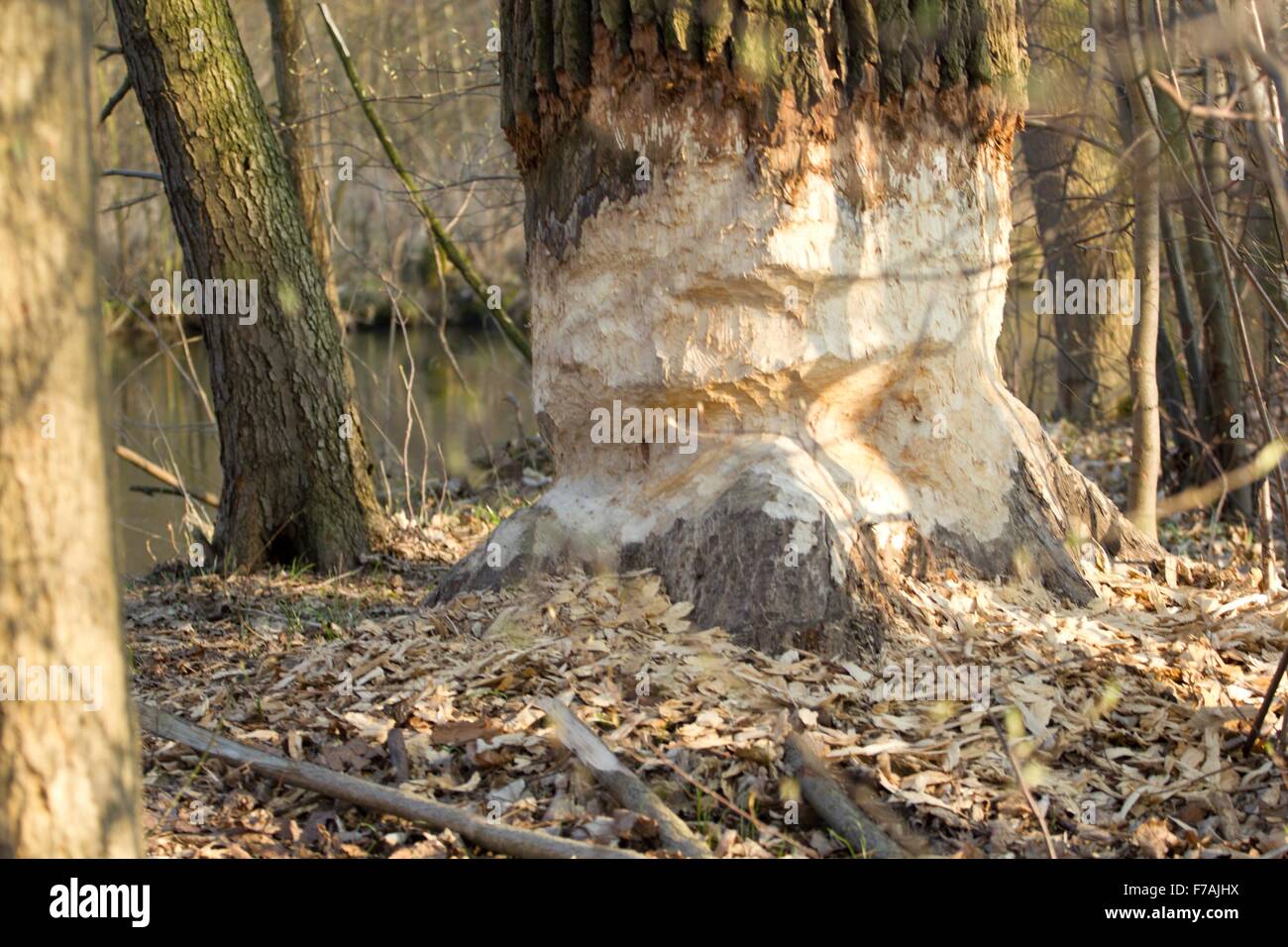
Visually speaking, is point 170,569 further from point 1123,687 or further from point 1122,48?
point 1122,48

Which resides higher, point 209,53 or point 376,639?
point 209,53

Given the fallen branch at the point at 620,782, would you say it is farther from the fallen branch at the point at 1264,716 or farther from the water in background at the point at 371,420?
the water in background at the point at 371,420

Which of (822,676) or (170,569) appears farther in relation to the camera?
(170,569)

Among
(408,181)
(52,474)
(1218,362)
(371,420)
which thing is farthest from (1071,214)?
(52,474)

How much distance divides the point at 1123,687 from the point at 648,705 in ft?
5.31

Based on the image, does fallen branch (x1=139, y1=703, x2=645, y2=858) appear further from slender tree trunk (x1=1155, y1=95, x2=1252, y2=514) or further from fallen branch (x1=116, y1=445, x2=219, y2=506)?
slender tree trunk (x1=1155, y1=95, x2=1252, y2=514)

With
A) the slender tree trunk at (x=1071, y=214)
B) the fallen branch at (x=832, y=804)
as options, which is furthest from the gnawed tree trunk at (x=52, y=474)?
the slender tree trunk at (x=1071, y=214)

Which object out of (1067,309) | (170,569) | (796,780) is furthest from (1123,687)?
(1067,309)

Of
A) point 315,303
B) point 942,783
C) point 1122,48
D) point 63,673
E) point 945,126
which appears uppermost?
point 1122,48

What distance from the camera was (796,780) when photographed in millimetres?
3615

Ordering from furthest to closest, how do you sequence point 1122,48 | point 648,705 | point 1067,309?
point 1067,309
point 1122,48
point 648,705

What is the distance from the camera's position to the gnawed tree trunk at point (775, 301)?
4.54 metres

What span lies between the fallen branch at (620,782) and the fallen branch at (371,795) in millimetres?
171

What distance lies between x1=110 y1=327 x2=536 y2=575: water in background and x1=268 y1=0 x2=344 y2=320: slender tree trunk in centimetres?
97
